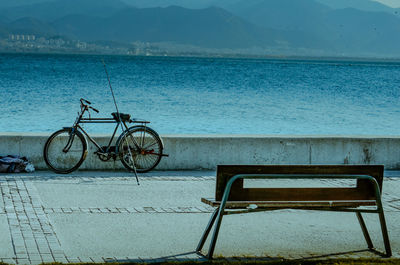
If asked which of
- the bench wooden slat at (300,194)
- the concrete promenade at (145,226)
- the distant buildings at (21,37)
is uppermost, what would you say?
the distant buildings at (21,37)

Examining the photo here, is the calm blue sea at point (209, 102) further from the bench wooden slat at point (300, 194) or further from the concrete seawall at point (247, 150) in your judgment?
the bench wooden slat at point (300, 194)

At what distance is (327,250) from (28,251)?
240 centimetres

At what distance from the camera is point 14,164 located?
955 cm

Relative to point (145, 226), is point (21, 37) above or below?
above

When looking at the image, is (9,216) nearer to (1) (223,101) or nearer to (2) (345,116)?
(2) (345,116)

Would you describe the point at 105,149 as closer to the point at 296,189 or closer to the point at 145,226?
the point at 145,226

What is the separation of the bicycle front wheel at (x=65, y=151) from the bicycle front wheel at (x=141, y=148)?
0.57m

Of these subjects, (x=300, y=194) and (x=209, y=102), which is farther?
(x=209, y=102)

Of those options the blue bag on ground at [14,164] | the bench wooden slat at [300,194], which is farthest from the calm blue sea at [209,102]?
the bench wooden slat at [300,194]

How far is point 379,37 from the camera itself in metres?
184

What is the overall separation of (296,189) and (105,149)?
4840 millimetres

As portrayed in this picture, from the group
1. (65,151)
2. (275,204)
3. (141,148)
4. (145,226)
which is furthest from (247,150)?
(275,204)

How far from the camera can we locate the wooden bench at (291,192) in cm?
545

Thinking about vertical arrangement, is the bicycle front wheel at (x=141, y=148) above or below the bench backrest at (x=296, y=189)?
below
